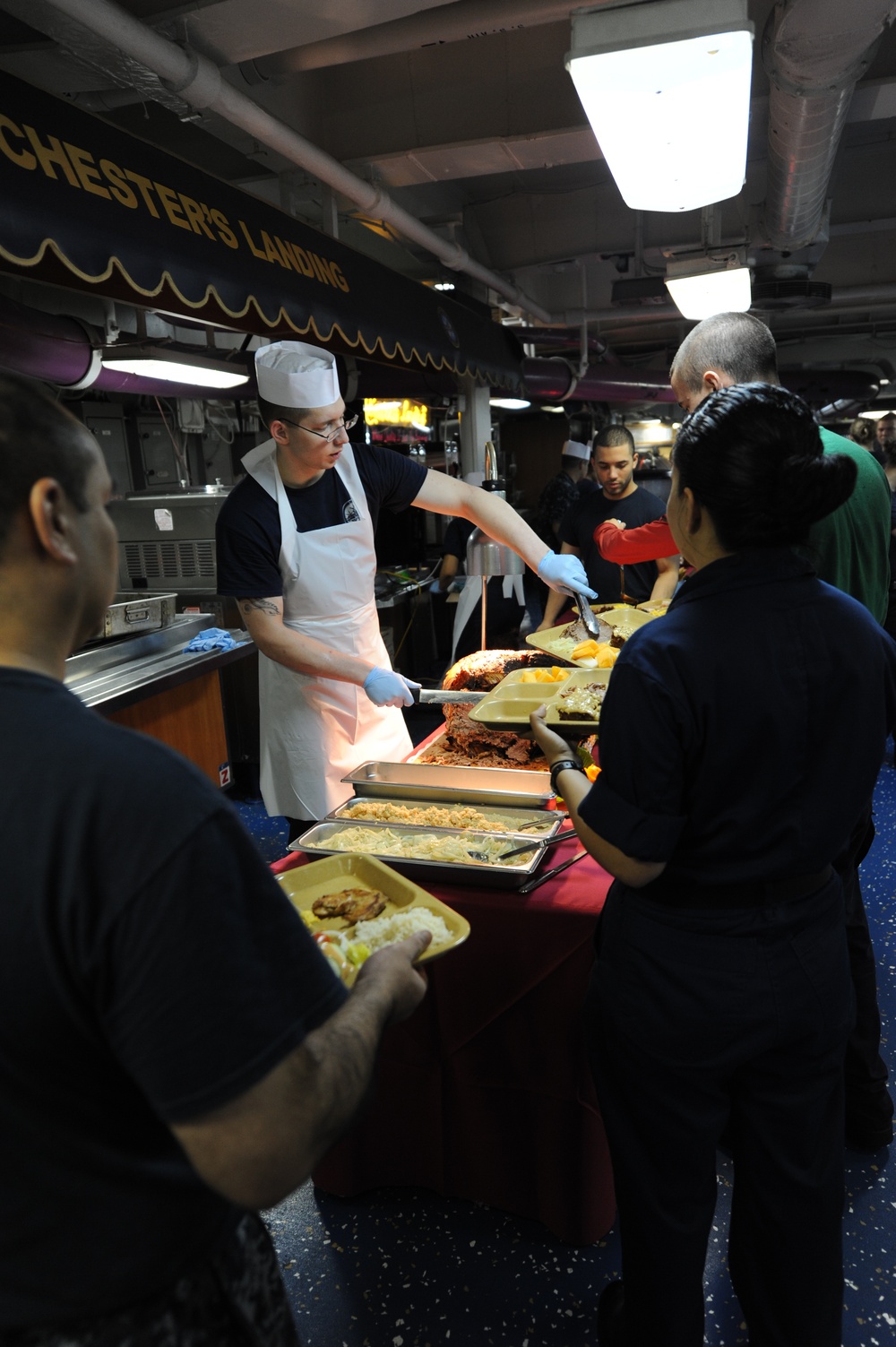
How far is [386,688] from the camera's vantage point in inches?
99.8

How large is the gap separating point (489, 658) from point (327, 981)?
7.99 feet

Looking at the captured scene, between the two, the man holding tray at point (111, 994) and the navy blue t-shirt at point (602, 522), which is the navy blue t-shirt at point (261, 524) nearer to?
the man holding tray at point (111, 994)

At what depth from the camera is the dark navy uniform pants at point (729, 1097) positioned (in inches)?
52.1

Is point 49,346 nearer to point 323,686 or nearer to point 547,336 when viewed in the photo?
point 323,686

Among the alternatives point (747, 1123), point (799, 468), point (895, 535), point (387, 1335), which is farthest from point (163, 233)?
point (895, 535)

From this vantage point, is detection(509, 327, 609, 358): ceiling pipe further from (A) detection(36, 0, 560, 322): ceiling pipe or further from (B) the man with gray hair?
(B) the man with gray hair

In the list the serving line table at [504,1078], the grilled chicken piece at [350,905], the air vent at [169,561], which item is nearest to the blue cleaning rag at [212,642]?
the air vent at [169,561]

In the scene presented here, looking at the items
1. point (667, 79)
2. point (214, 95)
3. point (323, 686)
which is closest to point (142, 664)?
point (323, 686)

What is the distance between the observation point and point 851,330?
36.9 ft

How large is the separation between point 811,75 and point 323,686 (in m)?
2.65

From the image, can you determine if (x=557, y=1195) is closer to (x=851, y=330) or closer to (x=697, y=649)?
(x=697, y=649)

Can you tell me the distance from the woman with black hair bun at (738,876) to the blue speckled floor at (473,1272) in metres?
0.40

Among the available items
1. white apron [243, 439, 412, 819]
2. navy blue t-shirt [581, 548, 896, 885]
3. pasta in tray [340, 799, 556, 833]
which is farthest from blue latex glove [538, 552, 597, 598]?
navy blue t-shirt [581, 548, 896, 885]

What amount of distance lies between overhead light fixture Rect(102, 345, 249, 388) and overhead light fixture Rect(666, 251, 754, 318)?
98.2 inches
